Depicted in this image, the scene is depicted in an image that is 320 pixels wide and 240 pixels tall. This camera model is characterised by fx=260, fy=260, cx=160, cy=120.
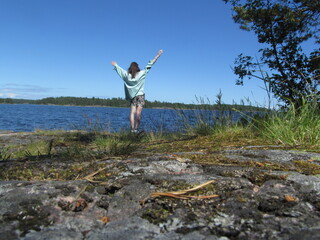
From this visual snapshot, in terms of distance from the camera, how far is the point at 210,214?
0.87 meters

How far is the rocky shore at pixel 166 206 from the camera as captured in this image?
768 millimetres

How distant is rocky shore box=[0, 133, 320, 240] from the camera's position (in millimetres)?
768

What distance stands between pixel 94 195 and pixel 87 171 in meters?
0.43

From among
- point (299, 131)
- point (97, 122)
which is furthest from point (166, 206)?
point (97, 122)

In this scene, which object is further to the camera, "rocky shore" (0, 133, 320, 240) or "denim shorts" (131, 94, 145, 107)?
"denim shorts" (131, 94, 145, 107)

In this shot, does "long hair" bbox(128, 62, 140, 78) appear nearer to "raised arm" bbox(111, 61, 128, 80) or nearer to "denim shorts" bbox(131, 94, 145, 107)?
"raised arm" bbox(111, 61, 128, 80)

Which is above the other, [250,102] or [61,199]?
[250,102]

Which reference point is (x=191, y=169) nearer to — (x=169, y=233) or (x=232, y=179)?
(x=232, y=179)

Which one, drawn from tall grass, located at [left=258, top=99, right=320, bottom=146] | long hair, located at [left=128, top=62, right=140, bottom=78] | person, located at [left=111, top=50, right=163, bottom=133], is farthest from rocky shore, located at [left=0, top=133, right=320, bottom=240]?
long hair, located at [left=128, top=62, right=140, bottom=78]

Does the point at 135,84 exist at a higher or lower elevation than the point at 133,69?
lower

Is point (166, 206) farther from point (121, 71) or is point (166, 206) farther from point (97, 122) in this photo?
point (121, 71)

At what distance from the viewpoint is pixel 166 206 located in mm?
939

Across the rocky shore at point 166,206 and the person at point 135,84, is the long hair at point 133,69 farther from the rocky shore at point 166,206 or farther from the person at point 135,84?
the rocky shore at point 166,206

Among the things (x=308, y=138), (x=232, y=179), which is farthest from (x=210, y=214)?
(x=308, y=138)
